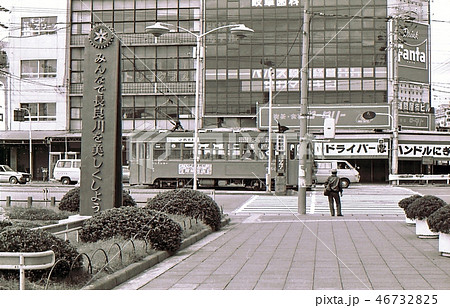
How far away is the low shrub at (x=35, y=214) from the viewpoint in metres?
15.5

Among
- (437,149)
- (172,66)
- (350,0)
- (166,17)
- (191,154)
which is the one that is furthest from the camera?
(437,149)

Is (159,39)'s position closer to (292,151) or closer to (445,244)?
(445,244)

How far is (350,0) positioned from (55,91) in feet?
42.3

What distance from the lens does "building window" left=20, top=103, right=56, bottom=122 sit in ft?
34.5

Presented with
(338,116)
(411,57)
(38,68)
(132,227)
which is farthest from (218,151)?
(132,227)

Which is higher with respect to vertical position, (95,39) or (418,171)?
(95,39)

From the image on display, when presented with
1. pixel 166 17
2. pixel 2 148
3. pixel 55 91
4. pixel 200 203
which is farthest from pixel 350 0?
pixel 2 148

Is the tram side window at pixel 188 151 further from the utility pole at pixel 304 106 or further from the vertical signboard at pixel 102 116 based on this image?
the vertical signboard at pixel 102 116

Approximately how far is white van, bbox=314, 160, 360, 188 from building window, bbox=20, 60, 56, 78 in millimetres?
26846

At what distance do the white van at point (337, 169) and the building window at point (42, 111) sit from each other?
27.1m

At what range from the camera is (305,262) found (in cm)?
995

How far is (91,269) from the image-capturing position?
7.75m

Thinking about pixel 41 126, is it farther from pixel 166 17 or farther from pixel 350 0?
pixel 350 0

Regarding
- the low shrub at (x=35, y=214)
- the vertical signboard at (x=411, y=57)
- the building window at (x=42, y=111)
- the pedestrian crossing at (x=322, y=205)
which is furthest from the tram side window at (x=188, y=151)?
the building window at (x=42, y=111)
